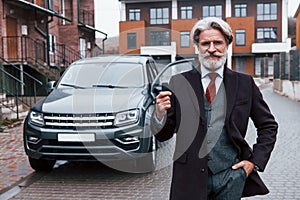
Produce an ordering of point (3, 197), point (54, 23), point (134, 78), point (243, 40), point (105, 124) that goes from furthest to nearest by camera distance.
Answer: point (243, 40) < point (54, 23) < point (134, 78) < point (105, 124) < point (3, 197)

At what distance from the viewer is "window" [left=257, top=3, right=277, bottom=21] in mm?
50375

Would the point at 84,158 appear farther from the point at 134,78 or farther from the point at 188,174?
the point at 188,174

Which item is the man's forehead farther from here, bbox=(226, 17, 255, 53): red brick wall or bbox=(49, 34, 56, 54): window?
bbox=(226, 17, 255, 53): red brick wall

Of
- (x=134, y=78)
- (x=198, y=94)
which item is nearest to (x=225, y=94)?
(x=198, y=94)

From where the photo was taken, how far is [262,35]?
50.5 m

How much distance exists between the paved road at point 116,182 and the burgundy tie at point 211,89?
9.37ft

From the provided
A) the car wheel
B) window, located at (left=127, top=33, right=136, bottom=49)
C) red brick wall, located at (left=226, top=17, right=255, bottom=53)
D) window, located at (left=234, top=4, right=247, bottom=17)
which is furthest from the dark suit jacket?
window, located at (left=234, top=4, right=247, bottom=17)

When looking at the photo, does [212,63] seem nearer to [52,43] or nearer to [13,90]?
[13,90]

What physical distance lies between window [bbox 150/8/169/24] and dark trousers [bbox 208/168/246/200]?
2003 inches

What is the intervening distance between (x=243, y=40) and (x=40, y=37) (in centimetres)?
3421

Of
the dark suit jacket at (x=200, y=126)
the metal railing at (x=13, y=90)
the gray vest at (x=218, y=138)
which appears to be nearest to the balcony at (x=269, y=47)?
the metal railing at (x=13, y=90)

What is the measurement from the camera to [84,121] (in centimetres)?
551

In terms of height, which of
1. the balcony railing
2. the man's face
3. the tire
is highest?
the balcony railing

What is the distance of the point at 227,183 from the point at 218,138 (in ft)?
1.00
